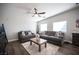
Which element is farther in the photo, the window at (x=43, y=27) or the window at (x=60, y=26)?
the window at (x=43, y=27)

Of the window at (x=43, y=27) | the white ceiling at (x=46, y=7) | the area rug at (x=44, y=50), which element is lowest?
the area rug at (x=44, y=50)

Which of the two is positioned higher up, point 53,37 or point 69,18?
point 69,18

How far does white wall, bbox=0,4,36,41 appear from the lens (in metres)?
1.40

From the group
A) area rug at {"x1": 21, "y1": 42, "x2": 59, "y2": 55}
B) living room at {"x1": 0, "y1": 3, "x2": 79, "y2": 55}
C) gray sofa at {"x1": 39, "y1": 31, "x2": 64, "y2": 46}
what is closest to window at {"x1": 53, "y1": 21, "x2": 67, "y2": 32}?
living room at {"x1": 0, "y1": 3, "x2": 79, "y2": 55}

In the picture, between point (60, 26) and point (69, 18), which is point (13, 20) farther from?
point (69, 18)

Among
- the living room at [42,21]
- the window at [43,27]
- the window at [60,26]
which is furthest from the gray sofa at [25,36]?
the window at [60,26]

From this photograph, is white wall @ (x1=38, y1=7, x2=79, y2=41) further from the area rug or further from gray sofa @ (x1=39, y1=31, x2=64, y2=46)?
the area rug

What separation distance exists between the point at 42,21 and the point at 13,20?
74 centimetres

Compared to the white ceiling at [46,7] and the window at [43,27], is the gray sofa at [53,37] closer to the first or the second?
the window at [43,27]

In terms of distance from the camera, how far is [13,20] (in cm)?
142

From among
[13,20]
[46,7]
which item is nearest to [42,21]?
[46,7]

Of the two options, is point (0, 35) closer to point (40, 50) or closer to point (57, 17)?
point (40, 50)

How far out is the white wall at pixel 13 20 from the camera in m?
1.40

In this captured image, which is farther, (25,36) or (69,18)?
(25,36)
